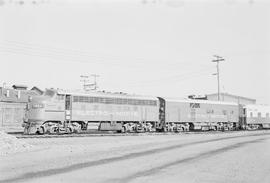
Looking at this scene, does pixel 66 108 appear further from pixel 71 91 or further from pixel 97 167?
pixel 97 167

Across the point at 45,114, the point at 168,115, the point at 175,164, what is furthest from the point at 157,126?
the point at 175,164

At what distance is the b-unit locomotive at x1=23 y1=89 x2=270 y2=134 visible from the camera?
93.0 ft

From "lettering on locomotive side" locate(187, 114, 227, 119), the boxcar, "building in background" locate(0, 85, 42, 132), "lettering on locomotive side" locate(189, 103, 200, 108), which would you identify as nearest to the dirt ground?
"lettering on locomotive side" locate(189, 103, 200, 108)

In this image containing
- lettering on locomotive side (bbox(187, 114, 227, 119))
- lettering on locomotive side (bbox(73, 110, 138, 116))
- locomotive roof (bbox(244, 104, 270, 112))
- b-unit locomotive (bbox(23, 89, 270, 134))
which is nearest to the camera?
b-unit locomotive (bbox(23, 89, 270, 134))

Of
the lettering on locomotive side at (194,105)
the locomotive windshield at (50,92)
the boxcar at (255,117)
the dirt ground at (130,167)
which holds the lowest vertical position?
the dirt ground at (130,167)

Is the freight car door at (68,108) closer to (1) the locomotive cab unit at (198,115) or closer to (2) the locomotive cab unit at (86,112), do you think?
(2) the locomotive cab unit at (86,112)

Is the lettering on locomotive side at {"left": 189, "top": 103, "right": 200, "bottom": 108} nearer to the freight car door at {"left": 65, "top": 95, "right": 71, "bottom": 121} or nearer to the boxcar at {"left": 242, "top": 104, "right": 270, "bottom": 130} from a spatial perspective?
the boxcar at {"left": 242, "top": 104, "right": 270, "bottom": 130}

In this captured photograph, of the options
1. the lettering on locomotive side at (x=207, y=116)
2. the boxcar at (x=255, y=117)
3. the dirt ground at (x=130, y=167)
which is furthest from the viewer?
the boxcar at (x=255, y=117)

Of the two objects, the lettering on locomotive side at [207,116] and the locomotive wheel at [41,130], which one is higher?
the lettering on locomotive side at [207,116]

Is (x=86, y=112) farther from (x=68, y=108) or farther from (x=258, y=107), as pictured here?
(x=258, y=107)

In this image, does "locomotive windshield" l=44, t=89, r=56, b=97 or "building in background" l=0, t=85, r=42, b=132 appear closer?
"locomotive windshield" l=44, t=89, r=56, b=97

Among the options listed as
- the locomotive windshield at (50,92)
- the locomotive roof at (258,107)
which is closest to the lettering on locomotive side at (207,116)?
the locomotive roof at (258,107)

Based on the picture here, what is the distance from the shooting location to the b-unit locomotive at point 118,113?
93.0ft

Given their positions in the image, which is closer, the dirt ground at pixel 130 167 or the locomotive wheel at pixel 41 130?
the dirt ground at pixel 130 167
